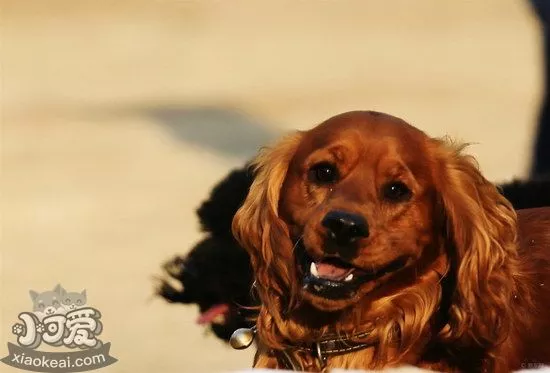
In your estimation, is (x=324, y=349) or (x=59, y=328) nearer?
(x=324, y=349)

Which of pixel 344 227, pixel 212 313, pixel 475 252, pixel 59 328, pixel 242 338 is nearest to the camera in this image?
pixel 344 227

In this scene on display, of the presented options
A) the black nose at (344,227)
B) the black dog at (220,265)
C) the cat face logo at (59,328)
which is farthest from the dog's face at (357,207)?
the cat face logo at (59,328)

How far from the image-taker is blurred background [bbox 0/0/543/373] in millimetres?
2729

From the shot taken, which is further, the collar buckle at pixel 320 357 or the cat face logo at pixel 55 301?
the cat face logo at pixel 55 301

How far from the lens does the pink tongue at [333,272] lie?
7.05ft

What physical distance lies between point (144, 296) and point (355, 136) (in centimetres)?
84

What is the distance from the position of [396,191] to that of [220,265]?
81 centimetres

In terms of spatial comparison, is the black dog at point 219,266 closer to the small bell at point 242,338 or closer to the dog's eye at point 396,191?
the small bell at point 242,338

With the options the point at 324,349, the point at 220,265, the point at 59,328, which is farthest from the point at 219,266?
the point at 324,349

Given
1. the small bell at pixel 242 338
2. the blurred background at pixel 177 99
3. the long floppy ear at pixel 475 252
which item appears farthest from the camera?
the blurred background at pixel 177 99

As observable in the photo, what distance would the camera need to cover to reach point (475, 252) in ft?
7.56

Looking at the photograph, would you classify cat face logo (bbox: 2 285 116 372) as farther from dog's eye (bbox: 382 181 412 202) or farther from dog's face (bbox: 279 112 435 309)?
dog's eye (bbox: 382 181 412 202)

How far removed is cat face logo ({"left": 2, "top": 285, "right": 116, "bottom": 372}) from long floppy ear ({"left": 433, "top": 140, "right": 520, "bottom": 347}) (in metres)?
0.93

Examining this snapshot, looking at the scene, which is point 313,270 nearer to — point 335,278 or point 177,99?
point 335,278
